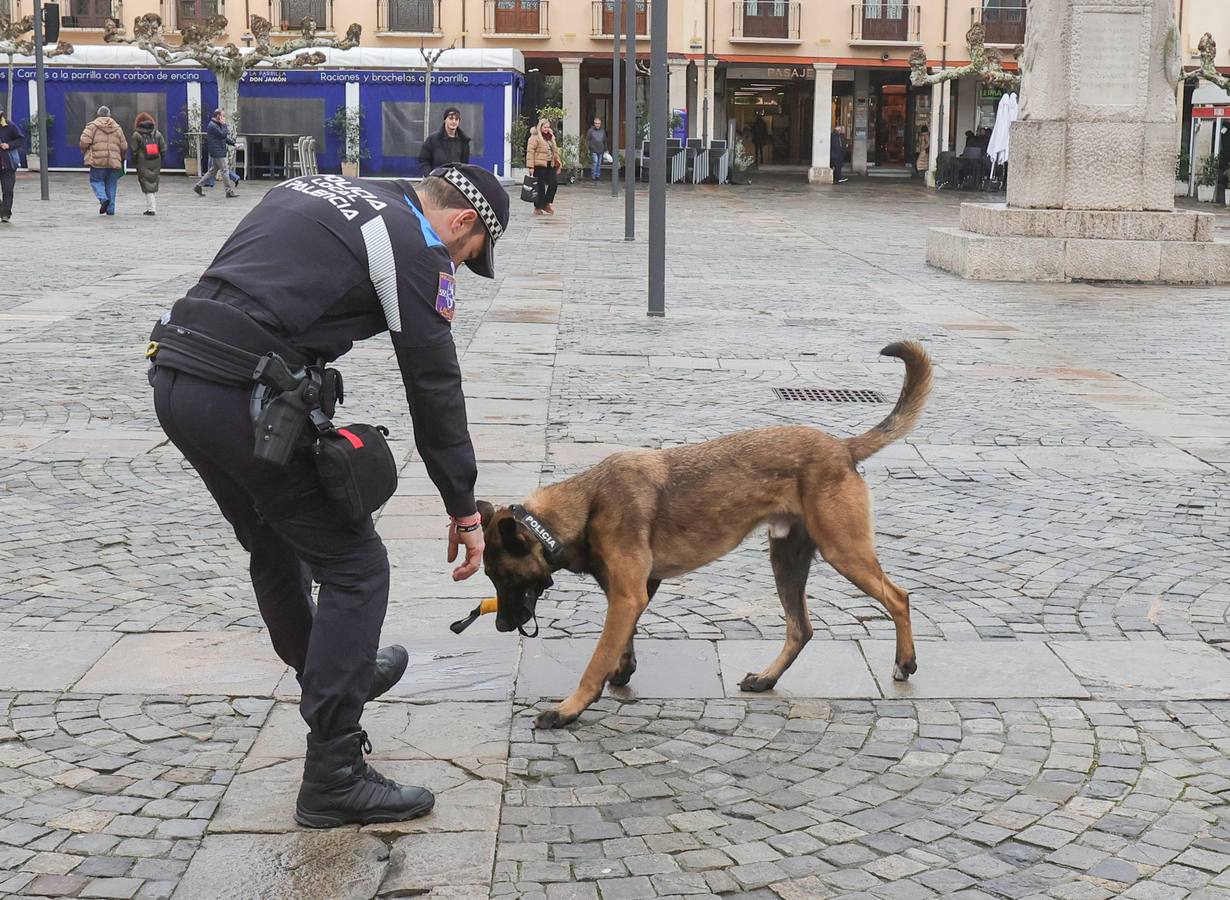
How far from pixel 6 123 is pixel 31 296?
11.7m

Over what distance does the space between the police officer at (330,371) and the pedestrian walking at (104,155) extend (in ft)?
73.6

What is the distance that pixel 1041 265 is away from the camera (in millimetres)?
17344

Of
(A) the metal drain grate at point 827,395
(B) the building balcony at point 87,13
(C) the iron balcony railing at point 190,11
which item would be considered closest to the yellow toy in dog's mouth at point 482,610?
(A) the metal drain grate at point 827,395

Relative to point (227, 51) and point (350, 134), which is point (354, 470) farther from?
point (227, 51)

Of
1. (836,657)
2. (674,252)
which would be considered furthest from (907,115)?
(836,657)

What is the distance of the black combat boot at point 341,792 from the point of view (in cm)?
367

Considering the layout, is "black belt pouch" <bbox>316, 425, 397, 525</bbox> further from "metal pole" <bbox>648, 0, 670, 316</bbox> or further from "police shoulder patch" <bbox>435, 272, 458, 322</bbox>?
"metal pole" <bbox>648, 0, 670, 316</bbox>

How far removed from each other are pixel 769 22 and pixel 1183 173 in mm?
14395

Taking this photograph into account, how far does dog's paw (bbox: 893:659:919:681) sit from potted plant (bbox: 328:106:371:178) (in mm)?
36606

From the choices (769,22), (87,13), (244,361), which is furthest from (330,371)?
(87,13)

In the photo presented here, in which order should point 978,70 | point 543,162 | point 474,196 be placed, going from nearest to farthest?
point 474,196 → point 543,162 → point 978,70

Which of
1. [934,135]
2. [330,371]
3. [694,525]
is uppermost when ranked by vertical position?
[934,135]

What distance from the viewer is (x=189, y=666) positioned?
4824 millimetres

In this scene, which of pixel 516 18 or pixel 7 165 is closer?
pixel 7 165
